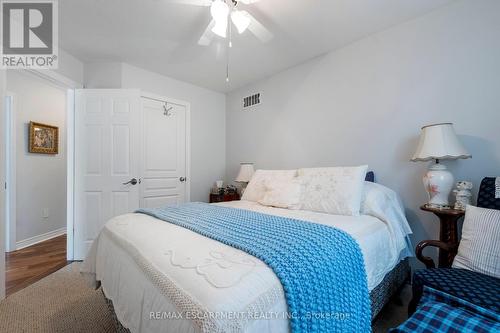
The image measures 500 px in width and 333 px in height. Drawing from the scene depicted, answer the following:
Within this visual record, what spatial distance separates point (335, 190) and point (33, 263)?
11.3 feet

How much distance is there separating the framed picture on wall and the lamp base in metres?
4.85

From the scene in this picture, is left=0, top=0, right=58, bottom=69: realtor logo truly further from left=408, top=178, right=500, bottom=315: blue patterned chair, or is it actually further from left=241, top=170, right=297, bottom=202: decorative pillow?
left=408, top=178, right=500, bottom=315: blue patterned chair

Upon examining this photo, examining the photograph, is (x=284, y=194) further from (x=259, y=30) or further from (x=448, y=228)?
(x=259, y=30)

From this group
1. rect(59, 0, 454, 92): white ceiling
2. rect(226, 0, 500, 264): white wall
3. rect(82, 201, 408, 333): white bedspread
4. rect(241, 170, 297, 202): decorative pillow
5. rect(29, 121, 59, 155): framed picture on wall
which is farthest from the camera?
rect(29, 121, 59, 155): framed picture on wall

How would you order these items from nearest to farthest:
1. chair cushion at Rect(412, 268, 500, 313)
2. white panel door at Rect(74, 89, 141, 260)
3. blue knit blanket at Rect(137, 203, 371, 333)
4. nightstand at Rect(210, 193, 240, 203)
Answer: blue knit blanket at Rect(137, 203, 371, 333) < chair cushion at Rect(412, 268, 500, 313) < white panel door at Rect(74, 89, 141, 260) < nightstand at Rect(210, 193, 240, 203)

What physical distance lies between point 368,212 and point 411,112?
107cm

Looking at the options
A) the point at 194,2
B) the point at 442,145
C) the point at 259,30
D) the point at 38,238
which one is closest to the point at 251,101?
the point at 259,30

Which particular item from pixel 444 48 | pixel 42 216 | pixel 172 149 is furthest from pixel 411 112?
pixel 42 216

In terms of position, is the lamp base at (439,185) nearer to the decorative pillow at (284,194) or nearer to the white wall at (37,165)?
the decorative pillow at (284,194)

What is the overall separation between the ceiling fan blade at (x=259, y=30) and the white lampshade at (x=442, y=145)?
5.57 ft

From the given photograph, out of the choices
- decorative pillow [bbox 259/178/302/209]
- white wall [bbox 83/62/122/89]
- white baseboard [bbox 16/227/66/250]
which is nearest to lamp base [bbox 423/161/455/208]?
decorative pillow [bbox 259/178/302/209]

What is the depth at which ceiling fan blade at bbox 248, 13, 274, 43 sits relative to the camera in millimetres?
2139

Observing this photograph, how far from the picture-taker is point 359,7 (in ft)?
6.46

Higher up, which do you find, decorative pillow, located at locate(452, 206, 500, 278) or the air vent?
the air vent
